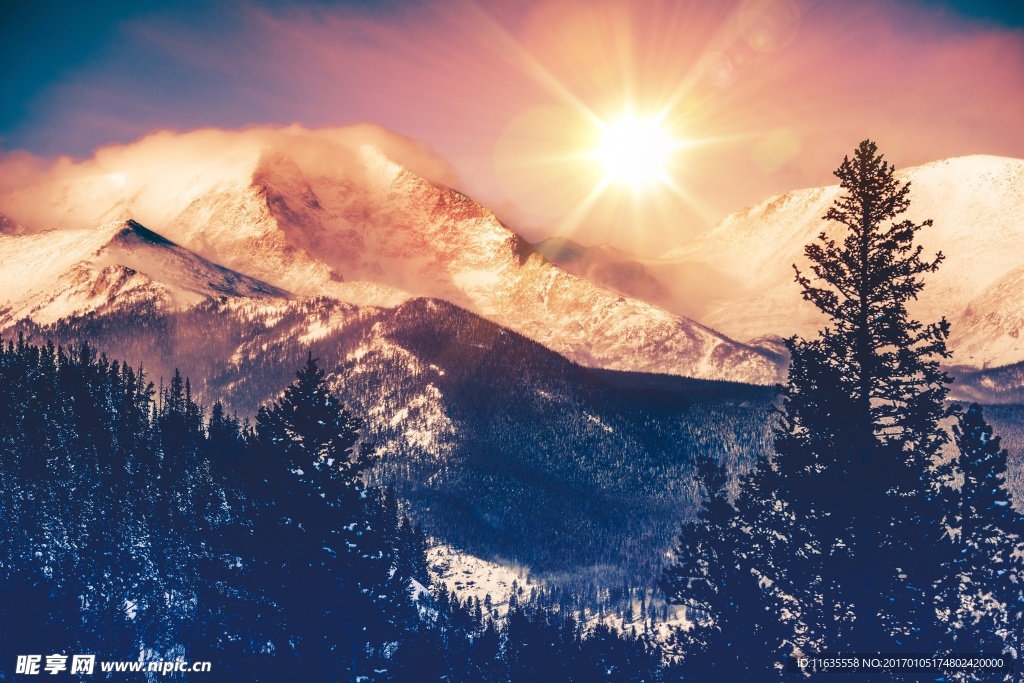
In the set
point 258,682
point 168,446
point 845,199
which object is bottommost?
point 258,682

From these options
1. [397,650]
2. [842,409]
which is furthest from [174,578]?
[842,409]

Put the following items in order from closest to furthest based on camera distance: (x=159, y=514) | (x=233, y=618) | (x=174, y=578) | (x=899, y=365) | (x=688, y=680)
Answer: (x=899, y=365) < (x=688, y=680) < (x=233, y=618) < (x=174, y=578) < (x=159, y=514)

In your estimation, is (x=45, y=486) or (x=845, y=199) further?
(x=45, y=486)

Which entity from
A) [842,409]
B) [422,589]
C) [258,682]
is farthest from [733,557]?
[422,589]

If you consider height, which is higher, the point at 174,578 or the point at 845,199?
the point at 845,199

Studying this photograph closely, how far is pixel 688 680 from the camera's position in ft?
135

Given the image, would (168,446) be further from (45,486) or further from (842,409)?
(842,409)

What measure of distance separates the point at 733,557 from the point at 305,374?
20.9 m

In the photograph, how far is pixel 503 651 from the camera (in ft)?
487

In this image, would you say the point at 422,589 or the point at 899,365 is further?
Result: the point at 422,589

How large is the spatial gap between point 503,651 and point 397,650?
337ft

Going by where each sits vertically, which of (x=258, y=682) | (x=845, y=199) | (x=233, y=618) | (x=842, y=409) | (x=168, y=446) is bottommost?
(x=258, y=682)

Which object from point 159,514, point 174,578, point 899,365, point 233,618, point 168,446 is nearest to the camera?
point 899,365

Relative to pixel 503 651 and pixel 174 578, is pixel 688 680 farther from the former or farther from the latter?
pixel 503 651
